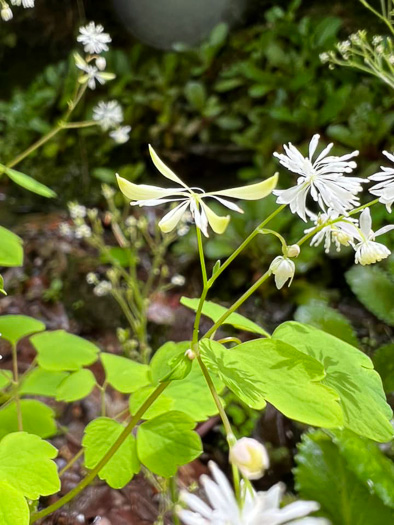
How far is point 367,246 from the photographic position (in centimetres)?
47

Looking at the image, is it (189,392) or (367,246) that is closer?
(367,246)

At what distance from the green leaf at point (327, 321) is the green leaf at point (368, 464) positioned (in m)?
0.29

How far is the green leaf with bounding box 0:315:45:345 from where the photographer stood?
82 cm

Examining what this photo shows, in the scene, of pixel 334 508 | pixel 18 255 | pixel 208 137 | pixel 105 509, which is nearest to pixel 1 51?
pixel 208 137

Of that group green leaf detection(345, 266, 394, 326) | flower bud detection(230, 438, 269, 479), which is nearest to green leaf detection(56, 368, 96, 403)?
flower bud detection(230, 438, 269, 479)

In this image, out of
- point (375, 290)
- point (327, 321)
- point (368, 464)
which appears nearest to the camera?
point (368, 464)

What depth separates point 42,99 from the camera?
7.62 feet

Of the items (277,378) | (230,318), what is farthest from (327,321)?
(277,378)

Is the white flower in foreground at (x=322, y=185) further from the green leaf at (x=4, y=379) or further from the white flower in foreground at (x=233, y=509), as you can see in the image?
the green leaf at (x=4, y=379)

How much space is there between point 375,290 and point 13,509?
848mm

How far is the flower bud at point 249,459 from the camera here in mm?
329

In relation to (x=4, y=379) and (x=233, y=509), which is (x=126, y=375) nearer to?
(x=4, y=379)

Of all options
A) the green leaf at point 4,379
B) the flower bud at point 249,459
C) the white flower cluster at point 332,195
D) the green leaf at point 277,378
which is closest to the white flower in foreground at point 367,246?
the white flower cluster at point 332,195

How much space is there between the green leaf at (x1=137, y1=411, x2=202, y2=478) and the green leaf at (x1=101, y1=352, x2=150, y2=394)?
8 cm
